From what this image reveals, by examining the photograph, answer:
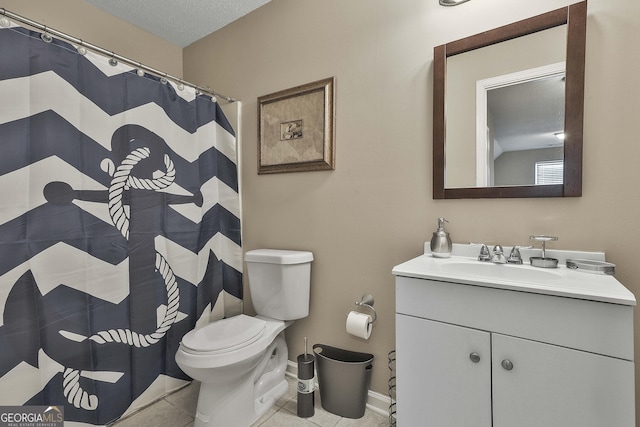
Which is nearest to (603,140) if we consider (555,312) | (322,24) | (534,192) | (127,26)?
(534,192)

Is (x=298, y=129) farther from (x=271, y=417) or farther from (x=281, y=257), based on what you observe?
(x=271, y=417)

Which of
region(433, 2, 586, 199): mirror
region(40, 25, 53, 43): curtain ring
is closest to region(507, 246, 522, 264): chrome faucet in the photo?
region(433, 2, 586, 199): mirror

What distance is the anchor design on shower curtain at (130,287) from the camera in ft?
4.66

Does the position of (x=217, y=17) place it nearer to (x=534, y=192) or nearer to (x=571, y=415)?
(x=534, y=192)

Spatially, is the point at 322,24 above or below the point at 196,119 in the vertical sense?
above

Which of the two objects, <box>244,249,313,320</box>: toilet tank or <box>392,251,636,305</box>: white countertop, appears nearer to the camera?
<box>392,251,636,305</box>: white countertop

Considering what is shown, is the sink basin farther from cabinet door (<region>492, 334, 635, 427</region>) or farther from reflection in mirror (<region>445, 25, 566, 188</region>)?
reflection in mirror (<region>445, 25, 566, 188</region>)

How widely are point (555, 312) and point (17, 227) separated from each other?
6.68ft

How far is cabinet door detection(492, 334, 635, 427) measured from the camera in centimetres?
82

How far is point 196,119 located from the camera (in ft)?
6.54

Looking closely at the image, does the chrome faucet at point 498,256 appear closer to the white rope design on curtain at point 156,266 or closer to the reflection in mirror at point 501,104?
the reflection in mirror at point 501,104

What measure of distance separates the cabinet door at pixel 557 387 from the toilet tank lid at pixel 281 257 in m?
1.07

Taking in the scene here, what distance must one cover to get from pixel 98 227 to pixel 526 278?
6.40ft

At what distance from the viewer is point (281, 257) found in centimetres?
174
